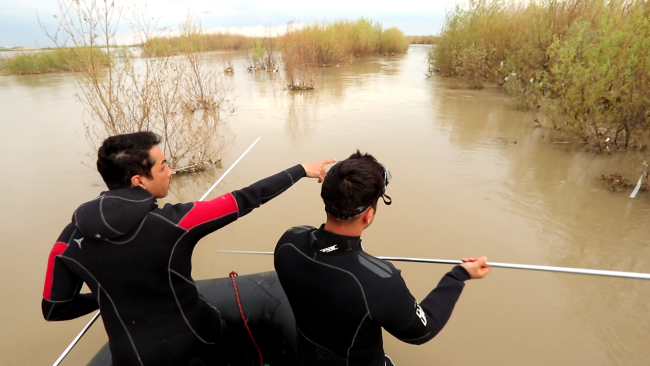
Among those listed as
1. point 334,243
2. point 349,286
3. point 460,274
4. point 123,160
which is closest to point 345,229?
point 334,243

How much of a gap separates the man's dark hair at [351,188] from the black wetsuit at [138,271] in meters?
0.43

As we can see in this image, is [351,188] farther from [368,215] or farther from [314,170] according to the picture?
[314,170]

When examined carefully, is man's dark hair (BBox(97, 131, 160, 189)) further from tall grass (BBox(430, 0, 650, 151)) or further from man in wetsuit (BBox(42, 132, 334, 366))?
tall grass (BBox(430, 0, 650, 151))

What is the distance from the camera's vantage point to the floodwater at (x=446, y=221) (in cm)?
212

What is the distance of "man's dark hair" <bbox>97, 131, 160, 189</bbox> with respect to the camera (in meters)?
1.13

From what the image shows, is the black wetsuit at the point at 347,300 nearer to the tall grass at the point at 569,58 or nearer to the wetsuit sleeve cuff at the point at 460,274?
the wetsuit sleeve cuff at the point at 460,274

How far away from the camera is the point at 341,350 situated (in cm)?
112

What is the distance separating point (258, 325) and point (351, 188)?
986 millimetres

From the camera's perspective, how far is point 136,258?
42.8 inches

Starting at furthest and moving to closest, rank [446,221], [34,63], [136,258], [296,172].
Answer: [34,63] → [446,221] → [296,172] → [136,258]

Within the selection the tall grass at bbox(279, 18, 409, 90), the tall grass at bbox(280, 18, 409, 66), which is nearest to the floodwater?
the tall grass at bbox(279, 18, 409, 90)

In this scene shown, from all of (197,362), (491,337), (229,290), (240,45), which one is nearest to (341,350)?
(197,362)

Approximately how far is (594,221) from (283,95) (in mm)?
7520

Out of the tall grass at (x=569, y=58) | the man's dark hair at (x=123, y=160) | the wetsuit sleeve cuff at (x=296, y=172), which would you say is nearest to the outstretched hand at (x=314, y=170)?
the wetsuit sleeve cuff at (x=296, y=172)
